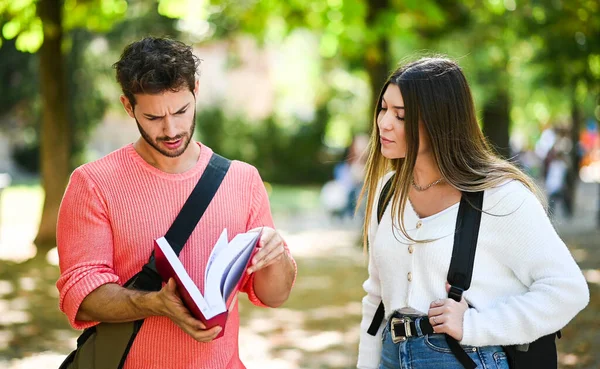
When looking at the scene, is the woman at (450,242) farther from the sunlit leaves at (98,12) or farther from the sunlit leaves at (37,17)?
the sunlit leaves at (98,12)

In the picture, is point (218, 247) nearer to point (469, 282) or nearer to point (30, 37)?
point (469, 282)

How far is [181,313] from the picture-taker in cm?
259

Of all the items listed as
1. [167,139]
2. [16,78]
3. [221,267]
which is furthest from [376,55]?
[16,78]

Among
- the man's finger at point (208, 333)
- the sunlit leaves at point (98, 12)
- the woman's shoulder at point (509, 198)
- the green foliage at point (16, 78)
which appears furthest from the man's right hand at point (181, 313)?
the green foliage at point (16, 78)

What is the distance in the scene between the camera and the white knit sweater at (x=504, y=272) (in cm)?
287

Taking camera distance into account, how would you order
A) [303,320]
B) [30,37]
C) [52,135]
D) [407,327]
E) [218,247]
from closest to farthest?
[218,247]
[407,327]
[303,320]
[30,37]
[52,135]

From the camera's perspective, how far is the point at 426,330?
3029 millimetres

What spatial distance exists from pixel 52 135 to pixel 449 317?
1228 cm

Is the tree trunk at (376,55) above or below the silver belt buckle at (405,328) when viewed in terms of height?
above

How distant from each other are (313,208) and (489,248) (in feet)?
71.0

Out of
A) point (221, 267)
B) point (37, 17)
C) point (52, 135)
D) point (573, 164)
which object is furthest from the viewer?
point (573, 164)

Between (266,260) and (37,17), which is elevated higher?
(37,17)

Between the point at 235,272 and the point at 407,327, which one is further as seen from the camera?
the point at 407,327

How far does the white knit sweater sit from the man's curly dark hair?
1062 mm
